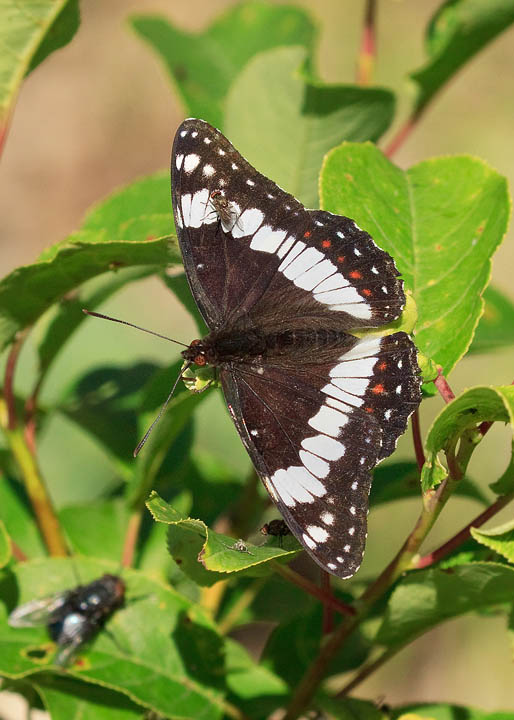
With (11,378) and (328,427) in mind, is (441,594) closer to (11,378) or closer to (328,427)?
(328,427)

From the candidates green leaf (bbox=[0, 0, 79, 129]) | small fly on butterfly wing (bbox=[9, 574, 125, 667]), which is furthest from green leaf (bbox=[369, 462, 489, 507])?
green leaf (bbox=[0, 0, 79, 129])

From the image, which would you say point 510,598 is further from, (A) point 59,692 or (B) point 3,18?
(B) point 3,18

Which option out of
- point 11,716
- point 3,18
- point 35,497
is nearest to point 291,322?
point 35,497

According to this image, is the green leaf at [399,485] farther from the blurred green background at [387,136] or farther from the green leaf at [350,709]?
the blurred green background at [387,136]

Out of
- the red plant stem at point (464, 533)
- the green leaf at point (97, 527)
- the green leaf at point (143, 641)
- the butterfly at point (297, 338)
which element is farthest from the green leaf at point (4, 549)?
the red plant stem at point (464, 533)

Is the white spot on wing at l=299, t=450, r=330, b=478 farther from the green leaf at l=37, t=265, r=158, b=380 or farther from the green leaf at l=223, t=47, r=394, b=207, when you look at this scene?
the green leaf at l=223, t=47, r=394, b=207

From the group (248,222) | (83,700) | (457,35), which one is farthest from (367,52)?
(83,700)
